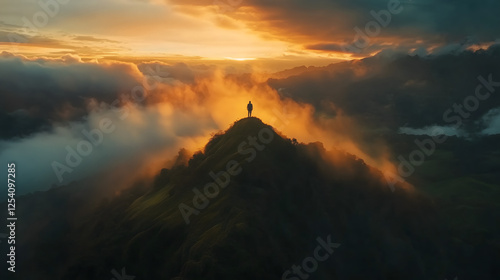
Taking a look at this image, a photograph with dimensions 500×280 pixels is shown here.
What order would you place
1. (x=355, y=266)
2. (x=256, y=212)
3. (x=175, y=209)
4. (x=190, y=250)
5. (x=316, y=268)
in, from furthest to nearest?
(x=355, y=266), (x=175, y=209), (x=316, y=268), (x=256, y=212), (x=190, y=250)

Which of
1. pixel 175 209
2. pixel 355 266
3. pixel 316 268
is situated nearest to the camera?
pixel 316 268

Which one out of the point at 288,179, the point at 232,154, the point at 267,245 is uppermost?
the point at 232,154

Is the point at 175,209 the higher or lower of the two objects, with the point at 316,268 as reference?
higher

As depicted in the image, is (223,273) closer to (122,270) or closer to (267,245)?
(267,245)

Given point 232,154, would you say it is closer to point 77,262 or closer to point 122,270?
point 122,270

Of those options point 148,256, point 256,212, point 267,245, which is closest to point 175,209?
point 148,256

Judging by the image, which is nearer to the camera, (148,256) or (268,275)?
(268,275)

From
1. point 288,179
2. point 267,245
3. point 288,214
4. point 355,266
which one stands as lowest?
point 355,266

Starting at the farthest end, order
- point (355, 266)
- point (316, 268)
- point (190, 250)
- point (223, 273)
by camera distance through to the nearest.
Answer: point (355, 266)
point (316, 268)
point (190, 250)
point (223, 273)

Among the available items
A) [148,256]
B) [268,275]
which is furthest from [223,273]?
[148,256]
